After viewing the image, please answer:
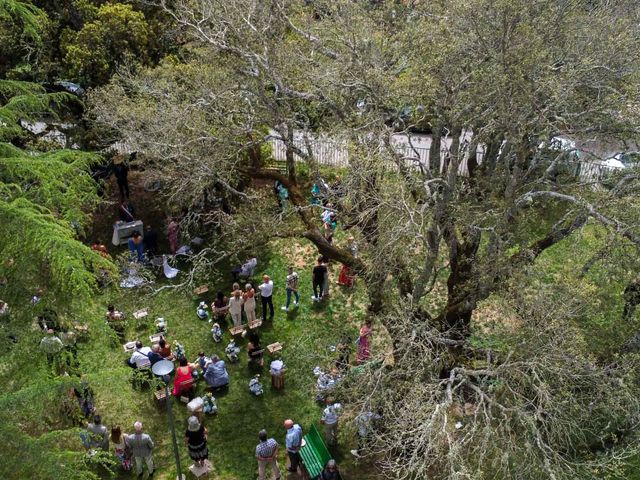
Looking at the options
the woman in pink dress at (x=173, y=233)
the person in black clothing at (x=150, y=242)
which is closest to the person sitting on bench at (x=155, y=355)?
the woman in pink dress at (x=173, y=233)

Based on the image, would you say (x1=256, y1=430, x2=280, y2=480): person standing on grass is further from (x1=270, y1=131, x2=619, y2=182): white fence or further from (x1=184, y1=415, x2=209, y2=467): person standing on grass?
(x1=270, y1=131, x2=619, y2=182): white fence

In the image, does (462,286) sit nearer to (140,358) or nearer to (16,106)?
(140,358)

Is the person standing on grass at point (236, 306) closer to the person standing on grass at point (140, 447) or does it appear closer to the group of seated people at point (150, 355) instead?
the group of seated people at point (150, 355)

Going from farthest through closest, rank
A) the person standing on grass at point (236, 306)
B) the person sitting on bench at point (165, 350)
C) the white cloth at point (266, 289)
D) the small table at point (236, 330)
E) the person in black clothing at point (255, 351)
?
the white cloth at point (266, 289)
the small table at point (236, 330)
the person standing on grass at point (236, 306)
the person in black clothing at point (255, 351)
the person sitting on bench at point (165, 350)

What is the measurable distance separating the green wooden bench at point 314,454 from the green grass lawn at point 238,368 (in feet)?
2.58

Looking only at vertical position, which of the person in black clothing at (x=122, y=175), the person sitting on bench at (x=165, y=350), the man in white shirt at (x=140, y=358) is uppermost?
the person in black clothing at (x=122, y=175)

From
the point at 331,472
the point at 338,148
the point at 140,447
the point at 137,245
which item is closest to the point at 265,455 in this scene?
the point at 331,472

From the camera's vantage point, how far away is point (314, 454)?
1150cm

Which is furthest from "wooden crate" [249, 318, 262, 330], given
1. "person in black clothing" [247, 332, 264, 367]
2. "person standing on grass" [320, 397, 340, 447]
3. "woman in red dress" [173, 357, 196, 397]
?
"person standing on grass" [320, 397, 340, 447]

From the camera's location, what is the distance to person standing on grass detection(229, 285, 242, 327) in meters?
14.9

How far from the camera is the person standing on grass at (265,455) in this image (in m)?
11.3

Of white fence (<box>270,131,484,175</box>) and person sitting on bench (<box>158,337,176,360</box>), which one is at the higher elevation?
white fence (<box>270,131,484,175</box>)

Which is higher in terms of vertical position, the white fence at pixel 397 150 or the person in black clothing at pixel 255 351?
the white fence at pixel 397 150

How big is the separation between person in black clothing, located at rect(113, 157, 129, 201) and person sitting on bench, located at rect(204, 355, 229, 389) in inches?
338
